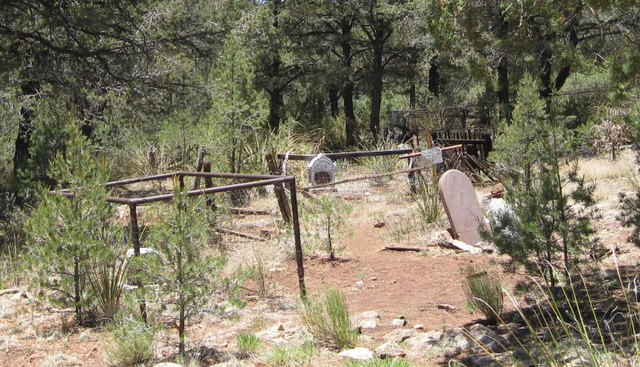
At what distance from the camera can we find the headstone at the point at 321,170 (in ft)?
41.6

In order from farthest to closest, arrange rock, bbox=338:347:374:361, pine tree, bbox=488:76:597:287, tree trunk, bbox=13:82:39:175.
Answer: tree trunk, bbox=13:82:39:175
pine tree, bbox=488:76:597:287
rock, bbox=338:347:374:361

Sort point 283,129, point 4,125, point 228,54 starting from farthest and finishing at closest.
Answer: point 4,125, point 283,129, point 228,54

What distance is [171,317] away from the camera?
6.04 metres

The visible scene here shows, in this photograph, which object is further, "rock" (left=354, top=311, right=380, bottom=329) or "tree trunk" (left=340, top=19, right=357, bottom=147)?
"tree trunk" (left=340, top=19, right=357, bottom=147)

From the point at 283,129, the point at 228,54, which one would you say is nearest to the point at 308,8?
the point at 283,129

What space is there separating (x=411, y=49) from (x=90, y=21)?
1637 cm

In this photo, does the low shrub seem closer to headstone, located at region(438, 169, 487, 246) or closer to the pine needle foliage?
the pine needle foliage

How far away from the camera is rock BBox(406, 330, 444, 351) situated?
16.8 ft

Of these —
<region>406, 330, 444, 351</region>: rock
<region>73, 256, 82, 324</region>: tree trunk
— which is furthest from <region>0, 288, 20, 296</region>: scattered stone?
<region>406, 330, 444, 351</region>: rock

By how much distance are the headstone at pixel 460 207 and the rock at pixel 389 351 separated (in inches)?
181

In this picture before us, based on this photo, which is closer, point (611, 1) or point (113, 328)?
point (113, 328)

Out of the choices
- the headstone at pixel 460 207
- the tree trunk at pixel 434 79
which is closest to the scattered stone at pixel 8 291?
the headstone at pixel 460 207

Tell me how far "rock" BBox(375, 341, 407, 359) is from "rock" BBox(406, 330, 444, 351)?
12cm

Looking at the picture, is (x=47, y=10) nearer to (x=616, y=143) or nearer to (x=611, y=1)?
(x=611, y=1)
